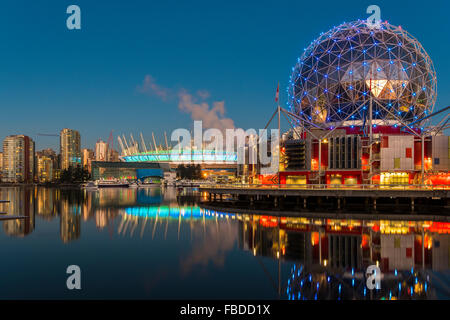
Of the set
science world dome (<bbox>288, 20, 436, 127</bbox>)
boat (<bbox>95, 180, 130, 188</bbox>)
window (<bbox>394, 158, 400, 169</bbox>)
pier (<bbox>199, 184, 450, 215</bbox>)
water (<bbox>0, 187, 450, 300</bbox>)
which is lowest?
boat (<bbox>95, 180, 130, 188</bbox>)

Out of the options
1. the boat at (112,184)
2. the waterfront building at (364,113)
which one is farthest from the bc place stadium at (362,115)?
the boat at (112,184)

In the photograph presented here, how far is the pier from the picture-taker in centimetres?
→ 3209

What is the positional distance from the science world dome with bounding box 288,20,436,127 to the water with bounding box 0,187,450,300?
960 inches

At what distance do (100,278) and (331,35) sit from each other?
163 ft

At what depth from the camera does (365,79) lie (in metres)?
47.0

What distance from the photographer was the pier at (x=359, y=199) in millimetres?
32094

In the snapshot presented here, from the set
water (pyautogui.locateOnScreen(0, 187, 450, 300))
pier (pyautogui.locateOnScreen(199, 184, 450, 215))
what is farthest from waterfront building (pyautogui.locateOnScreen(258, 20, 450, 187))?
water (pyautogui.locateOnScreen(0, 187, 450, 300))

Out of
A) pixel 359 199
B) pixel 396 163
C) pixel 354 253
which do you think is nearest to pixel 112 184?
pixel 359 199

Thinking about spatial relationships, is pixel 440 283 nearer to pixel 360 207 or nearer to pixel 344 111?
pixel 360 207

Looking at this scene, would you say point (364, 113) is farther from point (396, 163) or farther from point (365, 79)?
Result: point (396, 163)

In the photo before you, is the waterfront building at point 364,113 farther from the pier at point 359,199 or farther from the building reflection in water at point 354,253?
the building reflection in water at point 354,253

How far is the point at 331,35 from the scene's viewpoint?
174ft

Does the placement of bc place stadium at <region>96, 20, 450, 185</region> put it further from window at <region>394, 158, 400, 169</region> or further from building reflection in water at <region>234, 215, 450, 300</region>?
building reflection in water at <region>234, 215, 450, 300</region>
